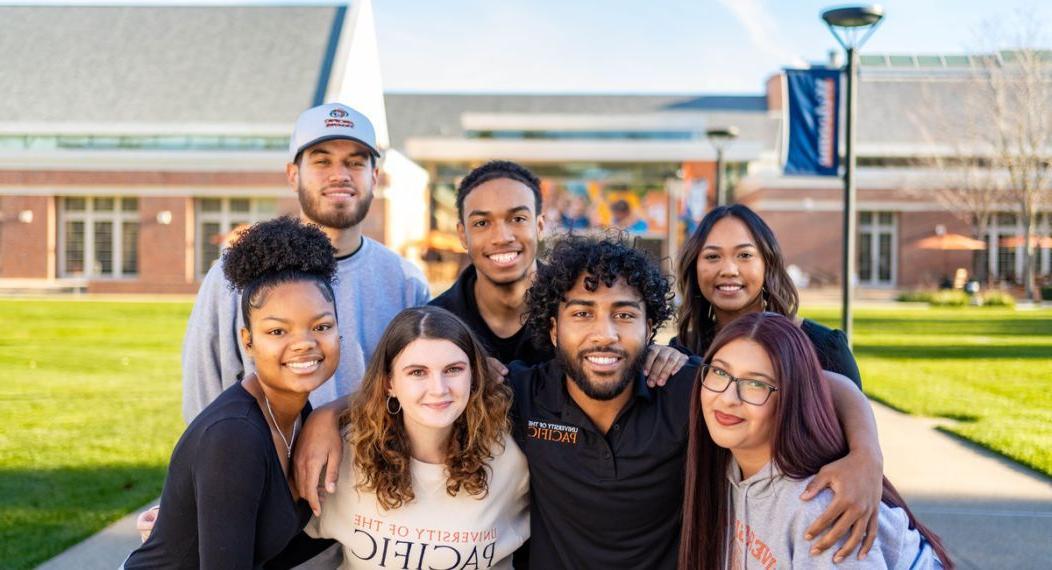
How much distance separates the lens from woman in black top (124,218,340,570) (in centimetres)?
252

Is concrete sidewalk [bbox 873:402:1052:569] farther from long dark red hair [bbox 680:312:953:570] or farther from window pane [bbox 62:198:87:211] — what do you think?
window pane [bbox 62:198:87:211]

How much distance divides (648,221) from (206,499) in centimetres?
4158

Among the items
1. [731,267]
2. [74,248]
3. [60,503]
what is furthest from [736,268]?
[74,248]

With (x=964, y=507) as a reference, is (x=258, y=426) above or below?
above

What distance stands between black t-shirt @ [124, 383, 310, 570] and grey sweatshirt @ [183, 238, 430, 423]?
0.91 metres

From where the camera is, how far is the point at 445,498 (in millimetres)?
3033

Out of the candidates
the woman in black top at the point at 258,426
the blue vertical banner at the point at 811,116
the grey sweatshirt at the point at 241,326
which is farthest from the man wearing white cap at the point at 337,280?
the blue vertical banner at the point at 811,116

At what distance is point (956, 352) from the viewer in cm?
1480

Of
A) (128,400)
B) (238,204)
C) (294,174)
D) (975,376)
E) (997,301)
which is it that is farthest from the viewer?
(238,204)

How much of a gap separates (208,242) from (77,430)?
30757 mm

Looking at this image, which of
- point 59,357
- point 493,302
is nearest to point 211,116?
point 59,357

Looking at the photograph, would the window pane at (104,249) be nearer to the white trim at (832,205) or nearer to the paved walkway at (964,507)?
A: the white trim at (832,205)

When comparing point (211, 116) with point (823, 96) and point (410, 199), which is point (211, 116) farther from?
point (823, 96)

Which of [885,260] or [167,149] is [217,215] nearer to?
[167,149]
